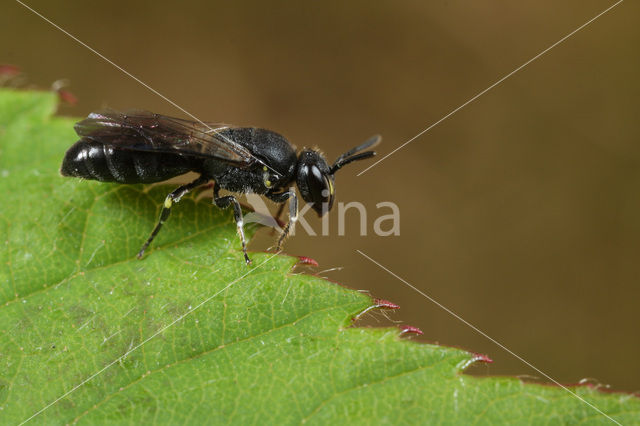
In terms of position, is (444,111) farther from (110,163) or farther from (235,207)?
(110,163)

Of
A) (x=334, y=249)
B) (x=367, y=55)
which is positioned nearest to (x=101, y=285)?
(x=334, y=249)

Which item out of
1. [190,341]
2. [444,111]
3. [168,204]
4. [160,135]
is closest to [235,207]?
[168,204]

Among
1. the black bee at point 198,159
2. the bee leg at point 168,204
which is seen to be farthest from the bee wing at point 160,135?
the bee leg at point 168,204

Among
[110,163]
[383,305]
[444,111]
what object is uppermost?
[110,163]

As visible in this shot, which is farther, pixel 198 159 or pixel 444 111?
pixel 444 111

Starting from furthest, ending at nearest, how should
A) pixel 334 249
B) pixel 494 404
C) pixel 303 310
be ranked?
pixel 334 249
pixel 303 310
pixel 494 404

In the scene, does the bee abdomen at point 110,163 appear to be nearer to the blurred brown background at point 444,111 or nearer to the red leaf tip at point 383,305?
the red leaf tip at point 383,305

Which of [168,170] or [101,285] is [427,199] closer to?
[168,170]

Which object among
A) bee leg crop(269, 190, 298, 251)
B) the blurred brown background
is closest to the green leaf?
bee leg crop(269, 190, 298, 251)
